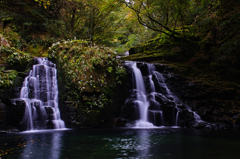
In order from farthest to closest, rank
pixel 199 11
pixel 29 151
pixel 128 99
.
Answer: pixel 199 11 → pixel 128 99 → pixel 29 151

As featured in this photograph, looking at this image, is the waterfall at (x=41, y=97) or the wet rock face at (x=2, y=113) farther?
the waterfall at (x=41, y=97)

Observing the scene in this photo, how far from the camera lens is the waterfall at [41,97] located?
7879 mm

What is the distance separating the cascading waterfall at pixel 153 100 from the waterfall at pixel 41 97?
4.62 m

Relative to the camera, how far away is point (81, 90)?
933cm

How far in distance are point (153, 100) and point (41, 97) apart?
6578mm

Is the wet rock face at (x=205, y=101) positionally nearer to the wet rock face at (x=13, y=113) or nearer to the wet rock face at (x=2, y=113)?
the wet rock face at (x=13, y=113)

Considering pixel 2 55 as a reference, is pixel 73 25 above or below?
above

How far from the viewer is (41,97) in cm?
889

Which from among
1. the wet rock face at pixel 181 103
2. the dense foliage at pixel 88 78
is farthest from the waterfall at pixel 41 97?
the wet rock face at pixel 181 103

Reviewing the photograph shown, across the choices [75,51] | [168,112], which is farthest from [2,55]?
[168,112]

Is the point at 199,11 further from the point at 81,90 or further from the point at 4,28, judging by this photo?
the point at 4,28

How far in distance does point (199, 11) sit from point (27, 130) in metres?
13.0

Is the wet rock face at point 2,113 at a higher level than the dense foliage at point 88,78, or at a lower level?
lower

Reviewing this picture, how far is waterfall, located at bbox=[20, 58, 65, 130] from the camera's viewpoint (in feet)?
25.8
